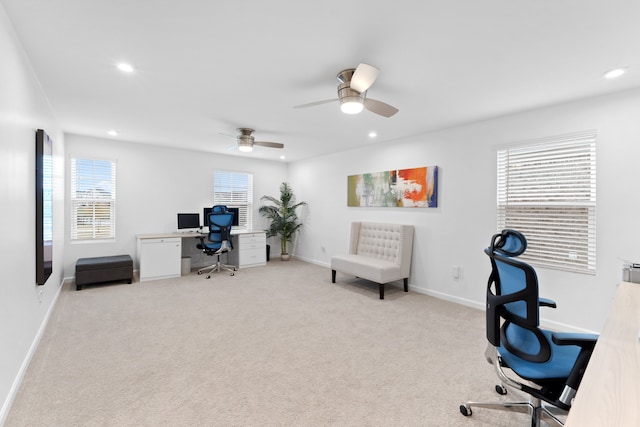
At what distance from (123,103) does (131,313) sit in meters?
2.54

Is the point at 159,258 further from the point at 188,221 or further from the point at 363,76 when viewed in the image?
the point at 363,76

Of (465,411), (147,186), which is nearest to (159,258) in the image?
(147,186)

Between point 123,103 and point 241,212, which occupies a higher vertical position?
point 123,103

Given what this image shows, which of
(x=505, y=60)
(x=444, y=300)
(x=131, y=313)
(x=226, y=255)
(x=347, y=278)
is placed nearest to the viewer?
(x=505, y=60)

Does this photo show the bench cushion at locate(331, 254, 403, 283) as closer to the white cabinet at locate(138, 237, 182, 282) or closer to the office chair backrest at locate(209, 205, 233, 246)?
the office chair backrest at locate(209, 205, 233, 246)

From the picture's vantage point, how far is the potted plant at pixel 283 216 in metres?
7.08

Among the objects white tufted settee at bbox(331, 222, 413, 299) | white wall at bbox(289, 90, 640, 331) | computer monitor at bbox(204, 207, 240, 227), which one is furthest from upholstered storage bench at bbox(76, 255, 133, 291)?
white wall at bbox(289, 90, 640, 331)

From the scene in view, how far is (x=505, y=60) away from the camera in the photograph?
2303mm

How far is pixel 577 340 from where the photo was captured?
4.56 ft

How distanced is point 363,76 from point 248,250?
16.0 feet

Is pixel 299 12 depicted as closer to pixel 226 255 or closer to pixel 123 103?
pixel 123 103

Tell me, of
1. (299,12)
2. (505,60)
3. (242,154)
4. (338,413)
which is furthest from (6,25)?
(242,154)

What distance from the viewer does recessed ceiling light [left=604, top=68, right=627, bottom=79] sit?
7.96 ft

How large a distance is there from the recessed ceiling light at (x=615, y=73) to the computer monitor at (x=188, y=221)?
20.5 ft
